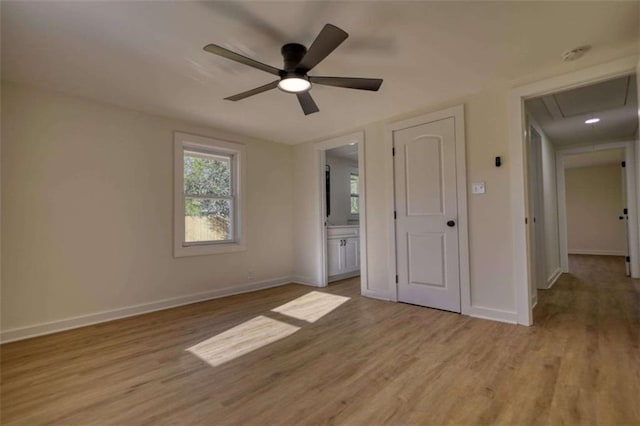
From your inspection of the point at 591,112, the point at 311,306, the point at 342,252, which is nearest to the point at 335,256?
the point at 342,252

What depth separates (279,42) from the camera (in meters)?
2.29

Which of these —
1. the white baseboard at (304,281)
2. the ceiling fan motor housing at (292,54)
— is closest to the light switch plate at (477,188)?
the ceiling fan motor housing at (292,54)

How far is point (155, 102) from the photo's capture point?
337cm

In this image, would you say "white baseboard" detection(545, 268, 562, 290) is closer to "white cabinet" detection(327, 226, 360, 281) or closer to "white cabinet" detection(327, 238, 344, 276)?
"white cabinet" detection(327, 226, 360, 281)

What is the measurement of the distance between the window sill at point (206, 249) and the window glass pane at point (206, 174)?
73 cm

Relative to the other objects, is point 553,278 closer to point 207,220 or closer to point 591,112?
point 591,112

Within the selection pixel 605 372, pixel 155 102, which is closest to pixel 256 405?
pixel 605 372

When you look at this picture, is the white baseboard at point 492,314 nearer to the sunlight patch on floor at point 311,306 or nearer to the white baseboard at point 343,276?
the sunlight patch on floor at point 311,306

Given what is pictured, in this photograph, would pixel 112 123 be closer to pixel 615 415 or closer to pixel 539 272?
pixel 615 415

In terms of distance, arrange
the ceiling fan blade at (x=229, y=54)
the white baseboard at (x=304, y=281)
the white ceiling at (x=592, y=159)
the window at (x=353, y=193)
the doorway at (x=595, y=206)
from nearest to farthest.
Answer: the ceiling fan blade at (x=229, y=54), the white baseboard at (x=304, y=281), the window at (x=353, y=193), the white ceiling at (x=592, y=159), the doorway at (x=595, y=206)

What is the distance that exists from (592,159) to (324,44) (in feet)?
27.4

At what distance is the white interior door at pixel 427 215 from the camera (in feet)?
11.2

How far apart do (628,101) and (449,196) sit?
2343 mm

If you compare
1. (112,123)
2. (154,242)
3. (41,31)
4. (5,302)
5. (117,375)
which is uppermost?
(41,31)
